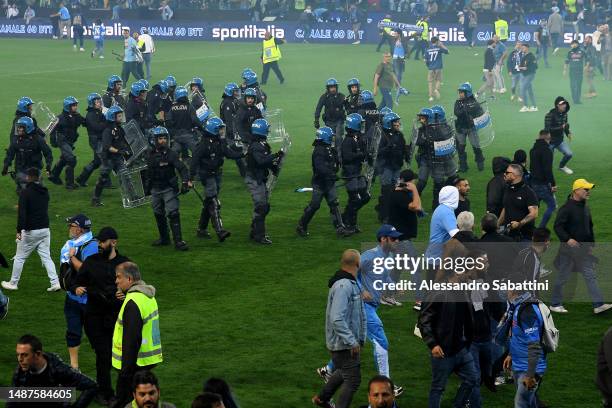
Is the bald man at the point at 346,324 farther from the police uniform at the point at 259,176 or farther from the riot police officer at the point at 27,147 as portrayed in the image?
the riot police officer at the point at 27,147

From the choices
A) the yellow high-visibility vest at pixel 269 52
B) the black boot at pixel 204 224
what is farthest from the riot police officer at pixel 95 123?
the yellow high-visibility vest at pixel 269 52

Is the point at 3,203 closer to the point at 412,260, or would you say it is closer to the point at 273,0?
the point at 412,260

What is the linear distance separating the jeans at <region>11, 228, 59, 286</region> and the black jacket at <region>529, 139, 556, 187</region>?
7995 millimetres

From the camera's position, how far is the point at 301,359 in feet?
47.1

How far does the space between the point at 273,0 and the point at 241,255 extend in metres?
43.1

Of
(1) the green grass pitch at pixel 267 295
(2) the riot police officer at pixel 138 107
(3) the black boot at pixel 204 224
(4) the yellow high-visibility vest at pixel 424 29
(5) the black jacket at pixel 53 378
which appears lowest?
(1) the green grass pitch at pixel 267 295

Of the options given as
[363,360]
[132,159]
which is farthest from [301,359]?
[132,159]

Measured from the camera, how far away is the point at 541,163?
64.3 feet

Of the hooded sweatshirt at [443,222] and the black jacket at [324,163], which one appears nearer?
the hooded sweatshirt at [443,222]

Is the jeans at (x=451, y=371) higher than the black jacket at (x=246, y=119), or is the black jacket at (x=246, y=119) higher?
the black jacket at (x=246, y=119)

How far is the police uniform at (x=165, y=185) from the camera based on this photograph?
19.4m

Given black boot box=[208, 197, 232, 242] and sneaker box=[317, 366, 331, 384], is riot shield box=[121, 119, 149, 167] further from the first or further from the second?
sneaker box=[317, 366, 331, 384]

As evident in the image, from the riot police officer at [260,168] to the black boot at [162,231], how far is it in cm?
150

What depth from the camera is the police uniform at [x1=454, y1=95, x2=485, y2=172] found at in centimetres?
2566
